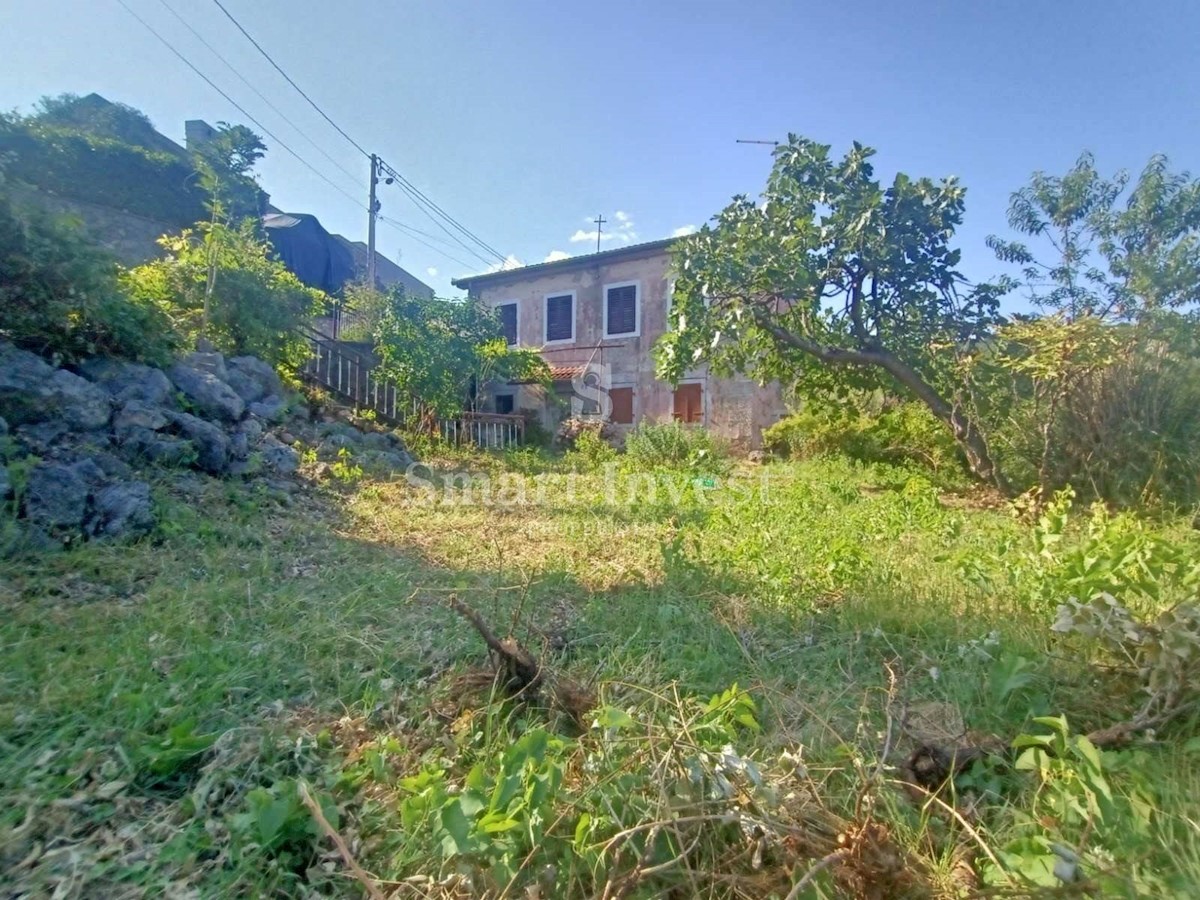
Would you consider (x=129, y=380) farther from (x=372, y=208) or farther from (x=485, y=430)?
(x=372, y=208)

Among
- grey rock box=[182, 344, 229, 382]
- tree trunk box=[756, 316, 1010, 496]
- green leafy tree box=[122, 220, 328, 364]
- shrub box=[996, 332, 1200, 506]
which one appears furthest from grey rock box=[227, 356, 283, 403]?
shrub box=[996, 332, 1200, 506]

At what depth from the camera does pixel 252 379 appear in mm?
6055

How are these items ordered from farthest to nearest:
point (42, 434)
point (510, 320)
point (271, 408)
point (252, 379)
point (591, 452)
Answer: point (510, 320)
point (591, 452)
point (252, 379)
point (271, 408)
point (42, 434)

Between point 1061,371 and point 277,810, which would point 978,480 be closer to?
point 1061,371

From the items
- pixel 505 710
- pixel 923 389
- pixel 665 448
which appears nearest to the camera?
pixel 505 710

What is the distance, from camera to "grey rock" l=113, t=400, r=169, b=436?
386 cm

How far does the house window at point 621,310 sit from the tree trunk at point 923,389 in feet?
18.9

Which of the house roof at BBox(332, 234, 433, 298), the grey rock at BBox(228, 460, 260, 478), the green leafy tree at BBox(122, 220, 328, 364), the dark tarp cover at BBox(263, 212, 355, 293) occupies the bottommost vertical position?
the grey rock at BBox(228, 460, 260, 478)

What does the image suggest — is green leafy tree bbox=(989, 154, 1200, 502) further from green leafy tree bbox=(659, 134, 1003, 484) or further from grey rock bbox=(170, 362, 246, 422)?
grey rock bbox=(170, 362, 246, 422)

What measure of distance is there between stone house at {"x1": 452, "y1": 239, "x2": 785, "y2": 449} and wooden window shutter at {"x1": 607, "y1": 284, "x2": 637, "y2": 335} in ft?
0.08

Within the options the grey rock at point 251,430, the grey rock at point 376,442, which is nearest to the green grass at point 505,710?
the grey rock at point 251,430

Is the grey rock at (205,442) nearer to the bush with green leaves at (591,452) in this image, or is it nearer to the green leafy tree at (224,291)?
the green leafy tree at (224,291)

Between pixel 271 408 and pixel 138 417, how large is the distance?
193cm

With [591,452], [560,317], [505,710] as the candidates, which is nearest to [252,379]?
[591,452]
